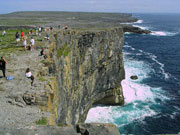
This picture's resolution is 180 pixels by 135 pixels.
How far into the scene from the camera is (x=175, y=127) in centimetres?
3002

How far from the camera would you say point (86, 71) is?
97.0ft

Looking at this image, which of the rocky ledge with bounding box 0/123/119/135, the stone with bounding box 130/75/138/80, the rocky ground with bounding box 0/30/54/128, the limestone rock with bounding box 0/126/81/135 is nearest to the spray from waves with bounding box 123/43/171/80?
the stone with bounding box 130/75/138/80

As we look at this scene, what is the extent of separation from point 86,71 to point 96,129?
21.3 metres

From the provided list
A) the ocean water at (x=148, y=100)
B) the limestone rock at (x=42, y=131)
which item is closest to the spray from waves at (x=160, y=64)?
the ocean water at (x=148, y=100)

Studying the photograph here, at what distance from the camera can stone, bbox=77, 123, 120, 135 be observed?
321 inches

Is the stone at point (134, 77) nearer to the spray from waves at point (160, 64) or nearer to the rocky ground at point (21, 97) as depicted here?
the spray from waves at point (160, 64)

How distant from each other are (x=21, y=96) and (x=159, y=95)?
34631mm

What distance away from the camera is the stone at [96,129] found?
8.15 m

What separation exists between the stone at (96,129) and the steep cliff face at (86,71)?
8111 mm

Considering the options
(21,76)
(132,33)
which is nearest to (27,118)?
(21,76)

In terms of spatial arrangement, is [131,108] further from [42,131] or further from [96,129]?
[42,131]

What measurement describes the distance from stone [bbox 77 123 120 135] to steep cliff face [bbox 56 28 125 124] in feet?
26.6

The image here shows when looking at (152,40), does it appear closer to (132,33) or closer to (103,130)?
(132,33)

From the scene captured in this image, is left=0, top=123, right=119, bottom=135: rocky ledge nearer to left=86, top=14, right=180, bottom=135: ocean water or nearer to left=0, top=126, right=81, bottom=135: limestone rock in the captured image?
left=0, top=126, right=81, bottom=135: limestone rock
